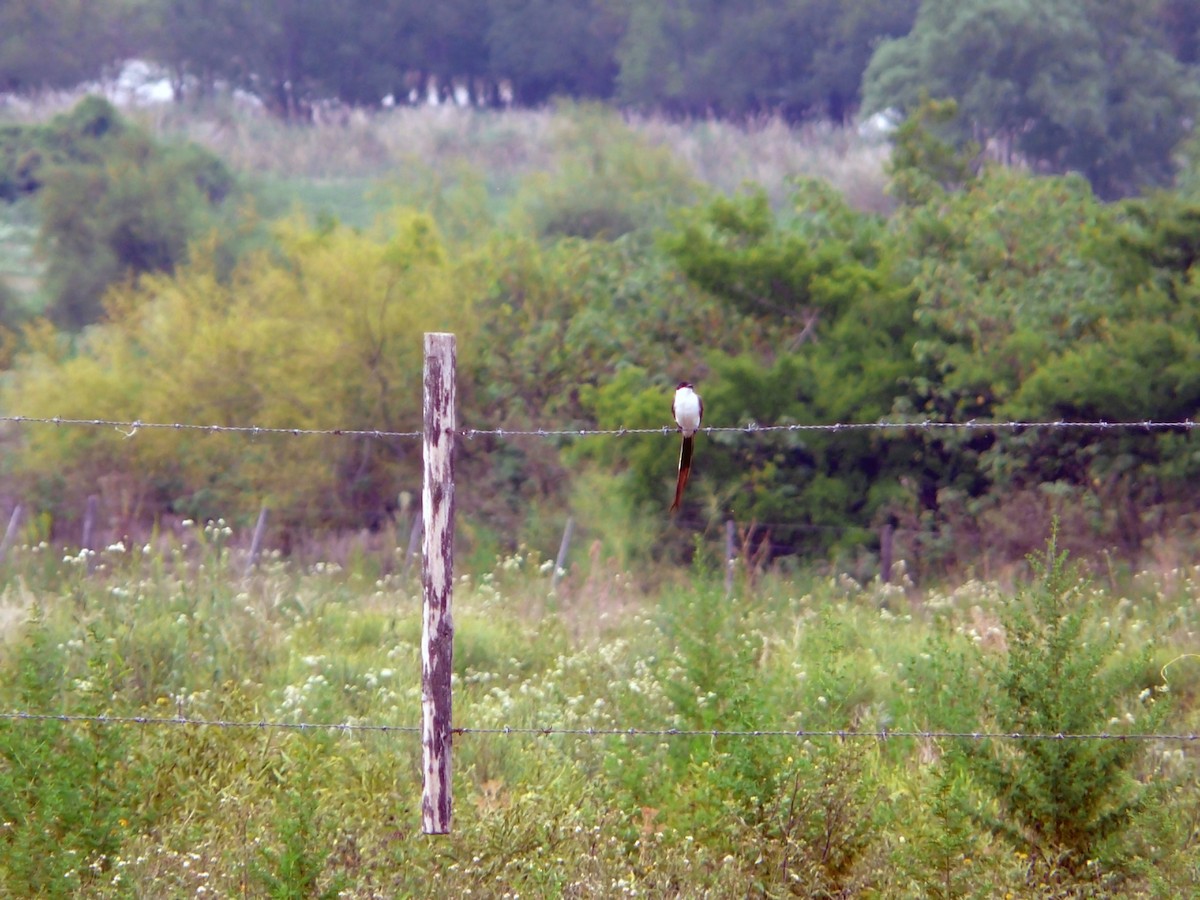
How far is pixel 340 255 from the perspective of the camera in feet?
59.7

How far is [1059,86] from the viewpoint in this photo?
1454 inches

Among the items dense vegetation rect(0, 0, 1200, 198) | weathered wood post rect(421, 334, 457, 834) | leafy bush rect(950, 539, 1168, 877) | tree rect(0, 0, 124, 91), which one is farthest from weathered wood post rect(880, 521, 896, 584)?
tree rect(0, 0, 124, 91)

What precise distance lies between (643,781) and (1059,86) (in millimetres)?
33664

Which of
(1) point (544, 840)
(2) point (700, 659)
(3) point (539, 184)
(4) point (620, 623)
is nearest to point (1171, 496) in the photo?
(4) point (620, 623)

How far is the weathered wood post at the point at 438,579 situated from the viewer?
5.05m

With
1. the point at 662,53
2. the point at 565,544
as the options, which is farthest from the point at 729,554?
the point at 662,53

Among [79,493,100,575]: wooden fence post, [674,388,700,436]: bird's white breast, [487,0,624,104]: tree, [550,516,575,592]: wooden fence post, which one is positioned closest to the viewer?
[674,388,700,436]: bird's white breast

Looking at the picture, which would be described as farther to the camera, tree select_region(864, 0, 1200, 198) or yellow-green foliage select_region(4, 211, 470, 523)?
tree select_region(864, 0, 1200, 198)

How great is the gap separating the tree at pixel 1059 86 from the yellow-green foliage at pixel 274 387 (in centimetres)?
2187

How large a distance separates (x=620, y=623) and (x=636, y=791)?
4.07 m

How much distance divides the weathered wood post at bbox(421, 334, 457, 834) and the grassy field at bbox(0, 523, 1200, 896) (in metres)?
0.59

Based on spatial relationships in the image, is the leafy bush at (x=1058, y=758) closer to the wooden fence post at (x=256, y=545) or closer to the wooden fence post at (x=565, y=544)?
the wooden fence post at (x=256, y=545)

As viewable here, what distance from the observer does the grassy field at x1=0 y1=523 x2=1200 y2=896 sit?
564cm

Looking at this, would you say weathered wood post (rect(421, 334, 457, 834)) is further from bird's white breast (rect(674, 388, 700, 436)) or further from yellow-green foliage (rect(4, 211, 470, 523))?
yellow-green foliage (rect(4, 211, 470, 523))
